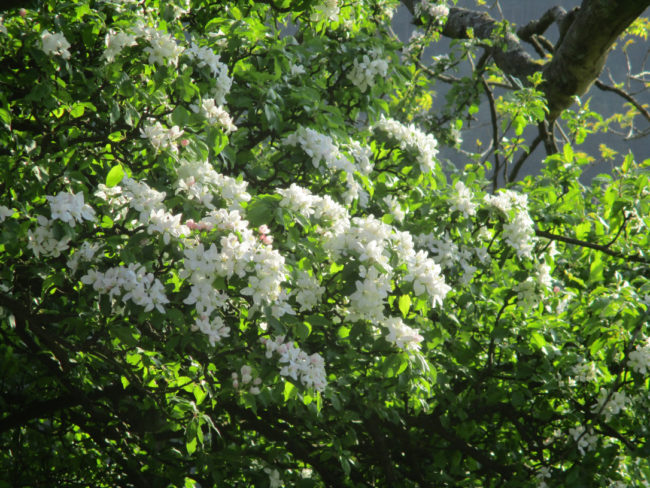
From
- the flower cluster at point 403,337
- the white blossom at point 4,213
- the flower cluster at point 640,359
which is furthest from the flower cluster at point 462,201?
the white blossom at point 4,213

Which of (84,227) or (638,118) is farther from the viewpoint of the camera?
(638,118)

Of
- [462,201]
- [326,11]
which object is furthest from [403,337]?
[326,11]

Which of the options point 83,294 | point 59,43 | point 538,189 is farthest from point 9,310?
point 538,189

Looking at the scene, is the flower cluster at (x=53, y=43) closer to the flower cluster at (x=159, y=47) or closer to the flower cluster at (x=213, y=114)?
the flower cluster at (x=159, y=47)

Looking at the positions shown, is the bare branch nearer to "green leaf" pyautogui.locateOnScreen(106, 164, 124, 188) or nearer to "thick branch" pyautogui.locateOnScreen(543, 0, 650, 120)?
"thick branch" pyautogui.locateOnScreen(543, 0, 650, 120)

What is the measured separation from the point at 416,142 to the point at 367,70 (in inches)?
15.4

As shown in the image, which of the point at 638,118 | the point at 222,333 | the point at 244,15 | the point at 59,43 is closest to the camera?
the point at 59,43

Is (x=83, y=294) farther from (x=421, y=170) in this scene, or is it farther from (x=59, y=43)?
(x=421, y=170)

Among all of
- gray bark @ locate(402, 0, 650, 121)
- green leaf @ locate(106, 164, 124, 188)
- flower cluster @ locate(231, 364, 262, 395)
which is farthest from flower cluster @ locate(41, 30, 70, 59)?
gray bark @ locate(402, 0, 650, 121)

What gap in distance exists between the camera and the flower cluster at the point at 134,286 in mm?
1866

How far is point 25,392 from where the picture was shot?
3.40m

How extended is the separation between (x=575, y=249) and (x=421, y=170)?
3.40ft

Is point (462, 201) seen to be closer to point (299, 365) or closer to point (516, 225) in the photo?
point (516, 225)

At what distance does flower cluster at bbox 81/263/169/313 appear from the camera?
73.5 inches
